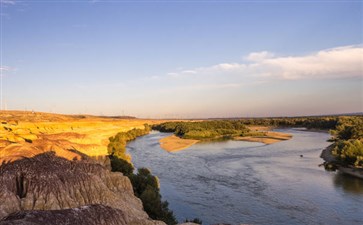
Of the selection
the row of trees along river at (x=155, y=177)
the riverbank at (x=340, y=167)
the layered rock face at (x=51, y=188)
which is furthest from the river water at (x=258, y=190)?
the layered rock face at (x=51, y=188)

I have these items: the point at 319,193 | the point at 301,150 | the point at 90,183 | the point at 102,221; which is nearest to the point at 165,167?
the point at 319,193

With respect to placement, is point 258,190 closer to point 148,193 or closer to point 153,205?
point 148,193

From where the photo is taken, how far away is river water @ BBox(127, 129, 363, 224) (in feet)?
99.2

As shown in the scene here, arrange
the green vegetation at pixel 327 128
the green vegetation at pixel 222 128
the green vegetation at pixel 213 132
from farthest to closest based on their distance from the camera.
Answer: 1. the green vegetation at pixel 222 128
2. the green vegetation at pixel 213 132
3. the green vegetation at pixel 327 128

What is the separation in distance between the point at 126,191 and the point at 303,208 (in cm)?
1788

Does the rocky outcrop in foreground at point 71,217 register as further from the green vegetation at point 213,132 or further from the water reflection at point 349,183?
the green vegetation at point 213,132

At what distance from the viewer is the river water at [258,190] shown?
1191 inches

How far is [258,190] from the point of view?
37562 millimetres

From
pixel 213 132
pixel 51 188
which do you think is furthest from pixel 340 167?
pixel 213 132

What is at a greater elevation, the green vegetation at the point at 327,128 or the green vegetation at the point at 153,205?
the green vegetation at the point at 327,128

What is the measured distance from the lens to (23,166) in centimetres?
1534

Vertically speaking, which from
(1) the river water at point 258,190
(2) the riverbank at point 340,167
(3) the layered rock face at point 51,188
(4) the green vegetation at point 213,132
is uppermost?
(3) the layered rock face at point 51,188

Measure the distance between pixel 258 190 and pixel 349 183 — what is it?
34.9 ft

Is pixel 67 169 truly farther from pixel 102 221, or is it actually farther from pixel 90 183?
pixel 102 221
